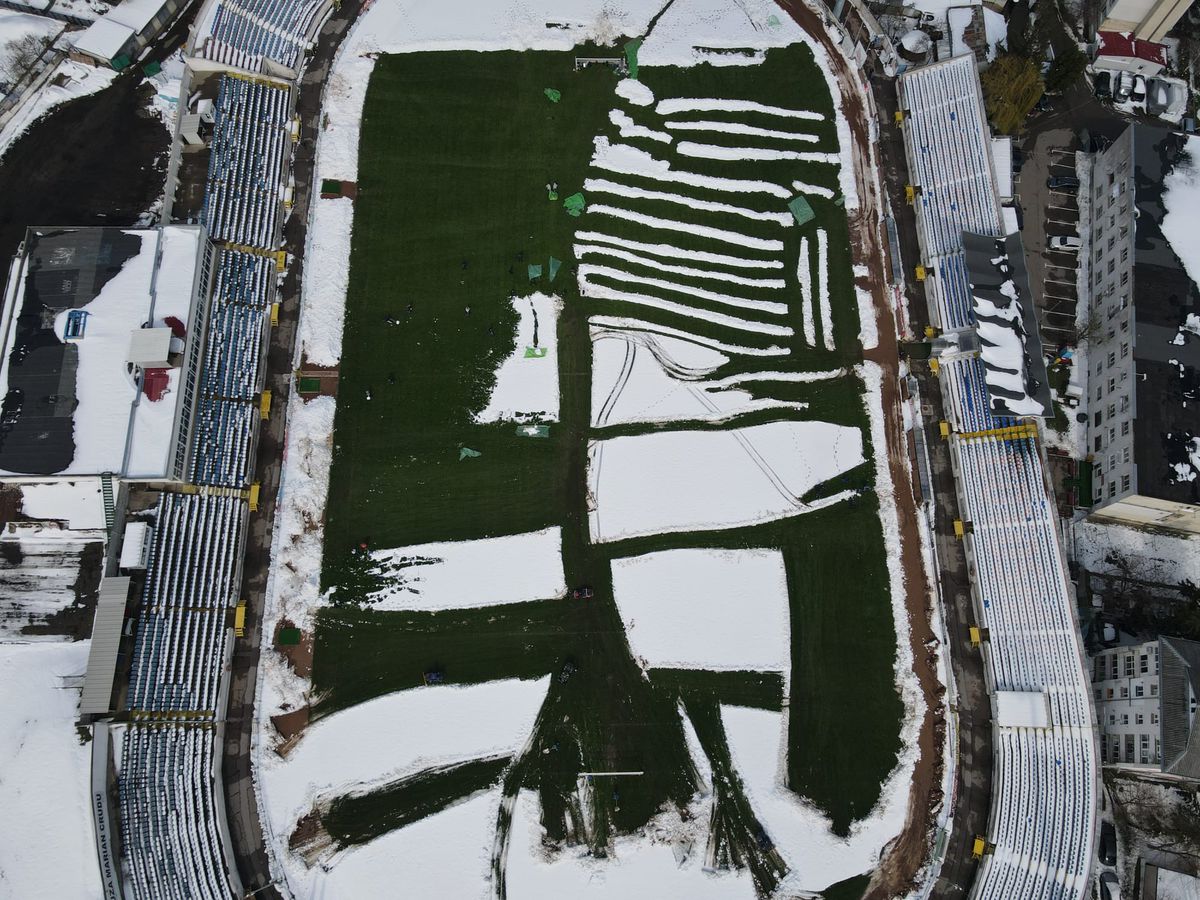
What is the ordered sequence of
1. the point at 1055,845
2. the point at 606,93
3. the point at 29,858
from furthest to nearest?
the point at 606,93 < the point at 1055,845 < the point at 29,858

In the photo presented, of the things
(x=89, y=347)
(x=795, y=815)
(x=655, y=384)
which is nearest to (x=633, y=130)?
(x=655, y=384)

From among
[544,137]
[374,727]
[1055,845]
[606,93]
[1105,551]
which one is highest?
[606,93]

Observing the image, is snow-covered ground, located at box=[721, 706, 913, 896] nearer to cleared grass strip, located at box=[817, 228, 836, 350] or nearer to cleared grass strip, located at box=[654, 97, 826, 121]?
cleared grass strip, located at box=[817, 228, 836, 350]

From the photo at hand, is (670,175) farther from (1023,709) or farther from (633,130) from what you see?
(1023,709)

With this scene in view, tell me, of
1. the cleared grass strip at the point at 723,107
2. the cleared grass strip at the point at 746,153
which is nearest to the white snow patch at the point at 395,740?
the cleared grass strip at the point at 746,153

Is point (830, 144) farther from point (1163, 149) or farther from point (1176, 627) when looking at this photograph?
point (1176, 627)

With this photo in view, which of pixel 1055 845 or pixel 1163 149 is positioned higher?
pixel 1163 149

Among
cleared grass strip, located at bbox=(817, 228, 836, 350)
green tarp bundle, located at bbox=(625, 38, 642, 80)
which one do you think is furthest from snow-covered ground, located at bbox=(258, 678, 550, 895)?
green tarp bundle, located at bbox=(625, 38, 642, 80)

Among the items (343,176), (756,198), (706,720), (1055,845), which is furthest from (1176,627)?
(343,176)
